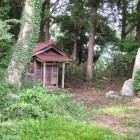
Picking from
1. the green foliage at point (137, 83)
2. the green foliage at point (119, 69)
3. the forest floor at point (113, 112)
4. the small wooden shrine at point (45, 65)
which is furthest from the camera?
the green foliage at point (119, 69)

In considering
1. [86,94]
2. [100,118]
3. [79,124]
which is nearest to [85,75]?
[86,94]

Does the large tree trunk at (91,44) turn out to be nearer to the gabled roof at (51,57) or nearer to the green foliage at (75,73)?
the green foliage at (75,73)

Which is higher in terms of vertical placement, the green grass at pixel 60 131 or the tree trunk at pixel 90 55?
the tree trunk at pixel 90 55

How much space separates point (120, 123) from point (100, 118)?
713mm

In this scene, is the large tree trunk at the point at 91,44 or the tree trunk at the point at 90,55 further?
the tree trunk at the point at 90,55

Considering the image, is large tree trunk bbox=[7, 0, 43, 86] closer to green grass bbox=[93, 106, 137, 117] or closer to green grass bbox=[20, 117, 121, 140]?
green grass bbox=[93, 106, 137, 117]

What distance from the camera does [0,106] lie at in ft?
23.8

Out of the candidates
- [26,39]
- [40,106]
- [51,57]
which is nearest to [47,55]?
[51,57]

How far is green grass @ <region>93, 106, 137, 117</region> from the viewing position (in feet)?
31.1

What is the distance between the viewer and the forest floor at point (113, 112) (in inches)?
316

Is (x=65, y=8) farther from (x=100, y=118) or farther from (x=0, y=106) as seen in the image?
(x=0, y=106)

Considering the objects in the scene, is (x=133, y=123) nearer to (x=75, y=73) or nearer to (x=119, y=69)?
Result: (x=75, y=73)

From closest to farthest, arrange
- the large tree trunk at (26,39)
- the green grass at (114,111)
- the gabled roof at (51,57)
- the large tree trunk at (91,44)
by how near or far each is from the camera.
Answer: the green grass at (114,111) → the large tree trunk at (26,39) → the gabled roof at (51,57) → the large tree trunk at (91,44)

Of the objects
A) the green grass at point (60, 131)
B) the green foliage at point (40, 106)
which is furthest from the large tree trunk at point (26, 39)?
the green grass at point (60, 131)
